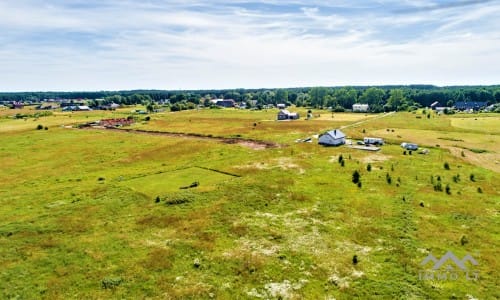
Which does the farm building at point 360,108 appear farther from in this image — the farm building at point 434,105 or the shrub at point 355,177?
the shrub at point 355,177

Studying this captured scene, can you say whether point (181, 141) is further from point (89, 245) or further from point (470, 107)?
point (470, 107)

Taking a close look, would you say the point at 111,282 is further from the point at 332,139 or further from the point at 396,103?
the point at 396,103

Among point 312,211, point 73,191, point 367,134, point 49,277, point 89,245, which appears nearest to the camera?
point 49,277

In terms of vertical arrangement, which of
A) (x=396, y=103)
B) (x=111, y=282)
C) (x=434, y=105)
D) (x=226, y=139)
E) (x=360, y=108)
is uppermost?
(x=396, y=103)

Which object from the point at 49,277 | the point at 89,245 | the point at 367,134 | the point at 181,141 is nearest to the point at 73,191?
the point at 89,245

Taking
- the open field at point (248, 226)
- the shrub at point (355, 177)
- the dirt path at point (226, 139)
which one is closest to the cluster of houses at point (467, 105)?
the open field at point (248, 226)

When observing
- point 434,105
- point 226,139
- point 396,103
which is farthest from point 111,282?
point 434,105
